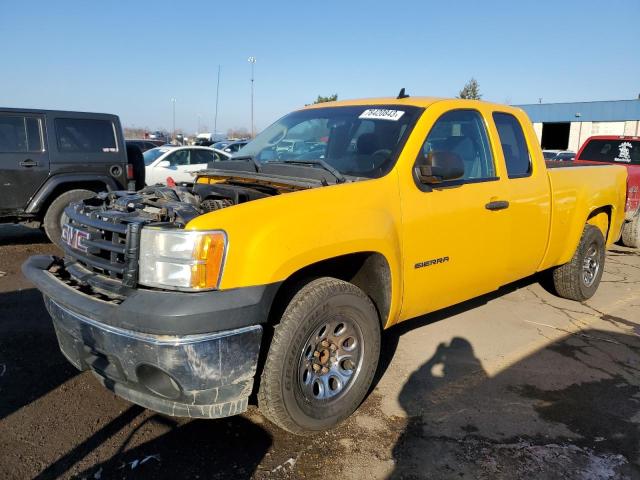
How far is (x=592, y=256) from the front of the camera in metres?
5.68

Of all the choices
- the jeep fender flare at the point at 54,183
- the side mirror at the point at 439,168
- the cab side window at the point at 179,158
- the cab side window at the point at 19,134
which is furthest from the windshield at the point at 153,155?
the side mirror at the point at 439,168

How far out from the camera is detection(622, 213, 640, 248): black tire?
8859 mm

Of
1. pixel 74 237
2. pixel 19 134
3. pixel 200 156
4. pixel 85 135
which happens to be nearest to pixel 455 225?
pixel 74 237

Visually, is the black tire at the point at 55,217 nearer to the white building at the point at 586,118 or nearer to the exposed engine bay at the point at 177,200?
Result: the exposed engine bay at the point at 177,200

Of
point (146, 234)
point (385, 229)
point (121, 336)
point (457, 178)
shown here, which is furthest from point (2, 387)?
point (457, 178)

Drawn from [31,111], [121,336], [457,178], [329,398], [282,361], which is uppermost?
[31,111]

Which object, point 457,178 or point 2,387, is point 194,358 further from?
point 457,178

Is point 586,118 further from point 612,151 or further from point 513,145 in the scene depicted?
point 513,145

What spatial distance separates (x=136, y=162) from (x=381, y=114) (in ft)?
19.8

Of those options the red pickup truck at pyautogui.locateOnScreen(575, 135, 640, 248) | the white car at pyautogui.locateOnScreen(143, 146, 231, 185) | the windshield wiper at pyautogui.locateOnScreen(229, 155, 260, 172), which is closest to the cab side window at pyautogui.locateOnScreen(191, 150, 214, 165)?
the white car at pyautogui.locateOnScreen(143, 146, 231, 185)

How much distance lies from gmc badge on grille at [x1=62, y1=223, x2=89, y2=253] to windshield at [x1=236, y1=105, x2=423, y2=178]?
1.49m

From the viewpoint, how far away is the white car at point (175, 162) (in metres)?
12.8

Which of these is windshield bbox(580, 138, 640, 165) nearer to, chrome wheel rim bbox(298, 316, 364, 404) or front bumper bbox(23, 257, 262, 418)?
chrome wheel rim bbox(298, 316, 364, 404)

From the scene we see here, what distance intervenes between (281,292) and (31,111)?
6.32m
